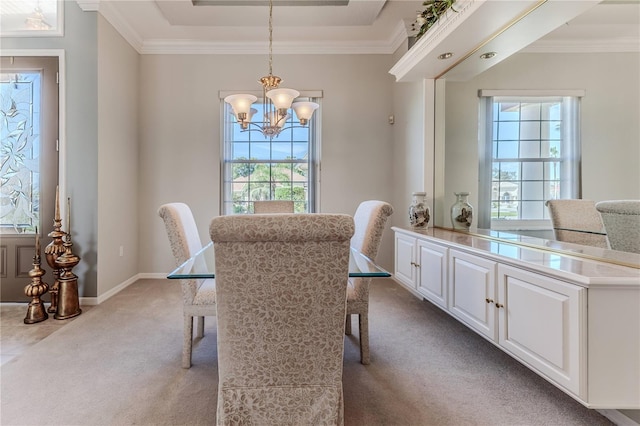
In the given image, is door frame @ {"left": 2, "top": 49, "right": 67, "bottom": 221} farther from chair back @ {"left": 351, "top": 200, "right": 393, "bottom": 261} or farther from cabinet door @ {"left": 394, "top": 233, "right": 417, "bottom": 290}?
cabinet door @ {"left": 394, "top": 233, "right": 417, "bottom": 290}

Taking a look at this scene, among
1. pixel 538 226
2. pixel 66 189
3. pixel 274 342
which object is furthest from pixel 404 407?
pixel 66 189

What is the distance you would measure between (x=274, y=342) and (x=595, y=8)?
2.32 meters

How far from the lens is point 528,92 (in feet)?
6.84

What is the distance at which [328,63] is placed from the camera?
406 cm

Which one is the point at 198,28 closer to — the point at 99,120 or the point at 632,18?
the point at 99,120

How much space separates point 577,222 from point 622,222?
247 mm

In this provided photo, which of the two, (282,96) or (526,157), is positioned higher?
(282,96)

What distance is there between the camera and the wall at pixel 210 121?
13.2 ft

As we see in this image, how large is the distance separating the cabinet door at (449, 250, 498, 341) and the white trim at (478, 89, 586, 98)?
111cm

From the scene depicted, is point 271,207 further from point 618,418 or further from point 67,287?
point 618,418

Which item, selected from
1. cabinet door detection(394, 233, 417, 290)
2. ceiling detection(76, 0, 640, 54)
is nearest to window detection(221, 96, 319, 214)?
ceiling detection(76, 0, 640, 54)

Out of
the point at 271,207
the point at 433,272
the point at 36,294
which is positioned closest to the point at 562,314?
the point at 433,272

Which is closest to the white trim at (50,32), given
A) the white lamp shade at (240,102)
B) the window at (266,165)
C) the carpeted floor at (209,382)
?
the window at (266,165)

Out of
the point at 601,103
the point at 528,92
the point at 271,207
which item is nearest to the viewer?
the point at 601,103
